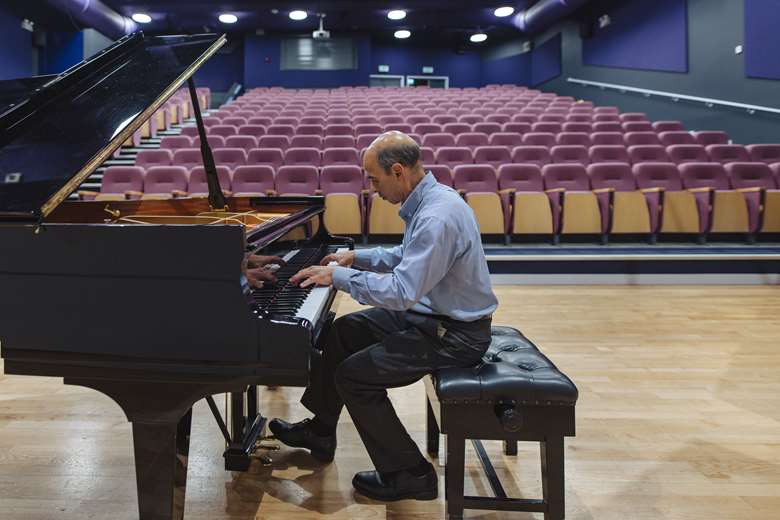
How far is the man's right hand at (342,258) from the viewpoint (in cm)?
116

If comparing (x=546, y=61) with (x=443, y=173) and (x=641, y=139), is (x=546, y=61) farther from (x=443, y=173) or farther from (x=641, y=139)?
(x=443, y=173)

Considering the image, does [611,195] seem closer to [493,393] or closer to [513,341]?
[513,341]

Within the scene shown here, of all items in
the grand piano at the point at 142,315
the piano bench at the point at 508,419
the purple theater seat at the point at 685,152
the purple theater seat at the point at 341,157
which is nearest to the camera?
the grand piano at the point at 142,315

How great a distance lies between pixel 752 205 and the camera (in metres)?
3.22

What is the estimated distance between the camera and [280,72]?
9.61 m

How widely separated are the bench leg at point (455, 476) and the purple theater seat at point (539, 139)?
3659 millimetres

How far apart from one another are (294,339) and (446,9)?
8.81 metres

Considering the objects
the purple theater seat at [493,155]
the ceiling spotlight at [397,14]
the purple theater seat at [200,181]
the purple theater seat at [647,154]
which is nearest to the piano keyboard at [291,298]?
the purple theater seat at [200,181]

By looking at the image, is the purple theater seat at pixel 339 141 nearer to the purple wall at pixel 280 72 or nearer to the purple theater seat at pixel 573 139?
the purple theater seat at pixel 573 139

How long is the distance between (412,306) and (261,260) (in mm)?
287

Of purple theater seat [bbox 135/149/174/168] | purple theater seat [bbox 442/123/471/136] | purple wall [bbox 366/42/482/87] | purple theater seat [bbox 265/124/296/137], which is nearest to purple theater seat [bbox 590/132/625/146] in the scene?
purple theater seat [bbox 442/123/471/136]

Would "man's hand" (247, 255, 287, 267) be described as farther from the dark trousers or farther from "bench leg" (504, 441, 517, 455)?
"bench leg" (504, 441, 517, 455)

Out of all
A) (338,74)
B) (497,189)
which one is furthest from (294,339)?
(338,74)

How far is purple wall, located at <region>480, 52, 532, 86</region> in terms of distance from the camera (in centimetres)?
991
